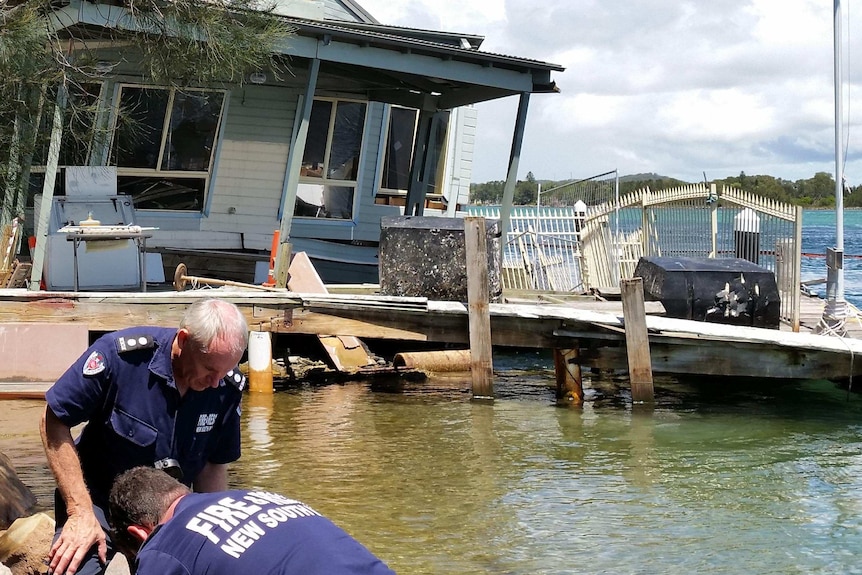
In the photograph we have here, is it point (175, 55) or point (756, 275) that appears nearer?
point (175, 55)

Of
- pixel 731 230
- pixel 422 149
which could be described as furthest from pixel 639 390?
pixel 422 149

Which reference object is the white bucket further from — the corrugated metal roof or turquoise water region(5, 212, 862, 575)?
the corrugated metal roof

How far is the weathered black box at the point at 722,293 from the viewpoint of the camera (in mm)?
11781

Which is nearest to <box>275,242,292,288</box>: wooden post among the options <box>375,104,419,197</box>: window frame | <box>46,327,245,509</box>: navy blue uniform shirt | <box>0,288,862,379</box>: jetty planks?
<box>0,288,862,379</box>: jetty planks

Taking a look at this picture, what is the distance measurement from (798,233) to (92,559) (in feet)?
34.6

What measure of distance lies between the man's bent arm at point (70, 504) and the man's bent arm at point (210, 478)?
20.7 inches

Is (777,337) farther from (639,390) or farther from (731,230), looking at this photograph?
(731,230)

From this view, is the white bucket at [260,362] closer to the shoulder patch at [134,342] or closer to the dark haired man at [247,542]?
the shoulder patch at [134,342]

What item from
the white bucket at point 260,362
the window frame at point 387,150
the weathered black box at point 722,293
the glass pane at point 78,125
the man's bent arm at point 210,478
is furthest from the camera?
the window frame at point 387,150

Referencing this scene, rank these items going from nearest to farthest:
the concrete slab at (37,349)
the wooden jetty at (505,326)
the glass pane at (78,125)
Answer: the glass pane at (78,125), the concrete slab at (37,349), the wooden jetty at (505,326)

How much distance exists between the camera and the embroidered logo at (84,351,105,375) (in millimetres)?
3697

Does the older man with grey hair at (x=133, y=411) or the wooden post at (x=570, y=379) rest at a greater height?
the wooden post at (x=570, y=379)

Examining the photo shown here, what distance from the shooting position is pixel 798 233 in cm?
1241

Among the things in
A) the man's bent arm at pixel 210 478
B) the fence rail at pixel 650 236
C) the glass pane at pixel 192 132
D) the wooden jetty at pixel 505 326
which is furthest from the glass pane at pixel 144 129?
the man's bent arm at pixel 210 478
